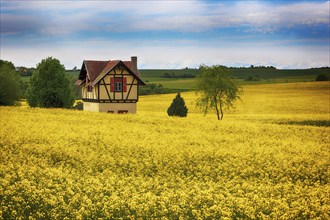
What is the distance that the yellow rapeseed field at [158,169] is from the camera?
56.3 ft

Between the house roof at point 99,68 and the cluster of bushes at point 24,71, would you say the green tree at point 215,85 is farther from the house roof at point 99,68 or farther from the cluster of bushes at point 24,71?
the cluster of bushes at point 24,71

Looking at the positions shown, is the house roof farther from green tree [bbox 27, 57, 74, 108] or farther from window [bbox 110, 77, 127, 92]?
green tree [bbox 27, 57, 74, 108]

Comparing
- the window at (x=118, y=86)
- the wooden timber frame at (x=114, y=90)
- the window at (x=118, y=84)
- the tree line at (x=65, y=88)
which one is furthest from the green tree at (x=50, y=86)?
the window at (x=118, y=86)

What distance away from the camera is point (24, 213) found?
16.7 metres

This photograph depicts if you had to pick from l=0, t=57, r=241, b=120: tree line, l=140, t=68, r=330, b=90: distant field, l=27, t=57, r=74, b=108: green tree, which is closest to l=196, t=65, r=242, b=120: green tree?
l=0, t=57, r=241, b=120: tree line

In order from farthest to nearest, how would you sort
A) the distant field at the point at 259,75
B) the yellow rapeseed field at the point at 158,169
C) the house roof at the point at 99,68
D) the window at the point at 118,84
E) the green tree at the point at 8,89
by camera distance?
the distant field at the point at 259,75, the green tree at the point at 8,89, the house roof at the point at 99,68, the window at the point at 118,84, the yellow rapeseed field at the point at 158,169

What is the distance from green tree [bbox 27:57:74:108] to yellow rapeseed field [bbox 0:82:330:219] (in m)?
17.5

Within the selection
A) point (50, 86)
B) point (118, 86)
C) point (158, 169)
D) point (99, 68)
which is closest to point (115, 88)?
point (118, 86)

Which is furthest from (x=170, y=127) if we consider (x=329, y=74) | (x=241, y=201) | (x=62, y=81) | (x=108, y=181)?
(x=329, y=74)

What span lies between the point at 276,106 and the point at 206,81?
25.8 m

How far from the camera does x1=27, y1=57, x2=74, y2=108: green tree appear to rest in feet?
207

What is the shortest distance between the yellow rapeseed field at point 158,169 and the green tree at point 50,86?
1754 centimetres

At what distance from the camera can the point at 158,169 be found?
24844 millimetres

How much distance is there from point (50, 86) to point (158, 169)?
40.6m
